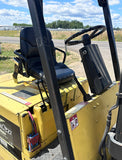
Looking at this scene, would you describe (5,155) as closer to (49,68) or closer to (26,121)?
(26,121)

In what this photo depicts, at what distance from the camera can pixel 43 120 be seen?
5.24 ft

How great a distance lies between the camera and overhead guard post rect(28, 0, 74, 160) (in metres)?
1.01

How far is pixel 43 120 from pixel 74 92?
60 cm

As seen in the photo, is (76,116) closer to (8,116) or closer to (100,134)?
(100,134)

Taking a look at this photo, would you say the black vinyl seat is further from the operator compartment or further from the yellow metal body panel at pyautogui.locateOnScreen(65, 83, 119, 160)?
the yellow metal body panel at pyautogui.locateOnScreen(65, 83, 119, 160)

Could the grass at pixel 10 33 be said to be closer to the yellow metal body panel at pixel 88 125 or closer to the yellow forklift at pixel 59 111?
the yellow forklift at pixel 59 111

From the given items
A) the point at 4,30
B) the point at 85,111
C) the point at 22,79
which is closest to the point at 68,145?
the point at 85,111

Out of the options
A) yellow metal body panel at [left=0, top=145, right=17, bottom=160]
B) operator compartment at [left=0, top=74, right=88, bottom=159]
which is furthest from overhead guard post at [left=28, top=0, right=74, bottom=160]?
yellow metal body panel at [left=0, top=145, right=17, bottom=160]

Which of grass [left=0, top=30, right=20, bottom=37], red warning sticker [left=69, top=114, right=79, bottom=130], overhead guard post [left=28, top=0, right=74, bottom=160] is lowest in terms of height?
red warning sticker [left=69, top=114, right=79, bottom=130]

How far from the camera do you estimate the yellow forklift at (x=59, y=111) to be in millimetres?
1073

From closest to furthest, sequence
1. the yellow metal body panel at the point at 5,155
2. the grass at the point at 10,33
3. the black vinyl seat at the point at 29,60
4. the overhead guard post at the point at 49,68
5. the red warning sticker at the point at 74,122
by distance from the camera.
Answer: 1. the overhead guard post at the point at 49,68
2. the red warning sticker at the point at 74,122
3. the yellow metal body panel at the point at 5,155
4. the black vinyl seat at the point at 29,60
5. the grass at the point at 10,33

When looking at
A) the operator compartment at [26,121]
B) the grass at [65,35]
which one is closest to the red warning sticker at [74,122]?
the operator compartment at [26,121]

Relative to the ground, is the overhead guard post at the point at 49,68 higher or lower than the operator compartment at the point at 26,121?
higher

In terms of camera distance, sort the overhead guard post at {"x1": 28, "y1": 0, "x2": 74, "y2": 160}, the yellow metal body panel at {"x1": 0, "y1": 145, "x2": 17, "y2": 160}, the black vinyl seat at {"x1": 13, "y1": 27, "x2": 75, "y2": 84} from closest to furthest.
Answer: the overhead guard post at {"x1": 28, "y1": 0, "x2": 74, "y2": 160}
the yellow metal body panel at {"x1": 0, "y1": 145, "x2": 17, "y2": 160}
the black vinyl seat at {"x1": 13, "y1": 27, "x2": 75, "y2": 84}
